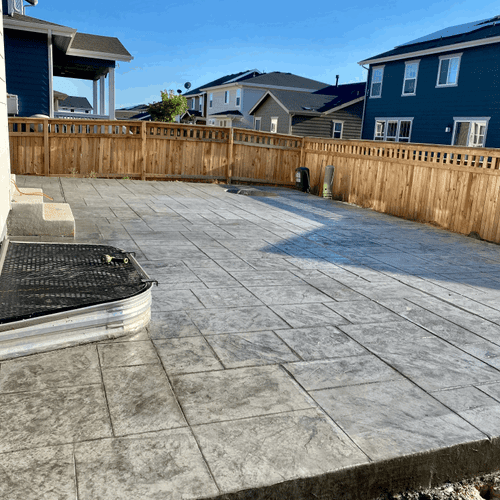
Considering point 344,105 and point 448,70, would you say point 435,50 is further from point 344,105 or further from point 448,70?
point 344,105

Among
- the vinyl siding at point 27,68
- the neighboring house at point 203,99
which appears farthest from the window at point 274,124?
the vinyl siding at point 27,68

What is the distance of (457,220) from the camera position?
8.78 meters

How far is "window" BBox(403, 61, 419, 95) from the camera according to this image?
892 inches

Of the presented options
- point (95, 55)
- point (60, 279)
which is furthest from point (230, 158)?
point (60, 279)

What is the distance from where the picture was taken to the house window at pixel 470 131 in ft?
64.7

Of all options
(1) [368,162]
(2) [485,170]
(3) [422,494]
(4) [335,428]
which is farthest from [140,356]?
(1) [368,162]

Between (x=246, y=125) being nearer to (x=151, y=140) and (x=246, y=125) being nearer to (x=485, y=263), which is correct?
(x=151, y=140)

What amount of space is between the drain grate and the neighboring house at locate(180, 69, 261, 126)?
122 feet

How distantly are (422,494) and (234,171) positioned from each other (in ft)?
41.8

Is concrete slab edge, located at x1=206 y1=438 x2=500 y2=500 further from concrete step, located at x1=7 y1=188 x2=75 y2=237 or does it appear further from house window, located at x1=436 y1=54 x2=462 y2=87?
house window, located at x1=436 y1=54 x2=462 y2=87

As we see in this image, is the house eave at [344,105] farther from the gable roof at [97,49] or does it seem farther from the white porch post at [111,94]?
the white porch post at [111,94]

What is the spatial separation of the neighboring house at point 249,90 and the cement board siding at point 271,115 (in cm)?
260

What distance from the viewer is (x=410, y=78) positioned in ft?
75.2

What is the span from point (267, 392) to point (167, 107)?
4168 cm
